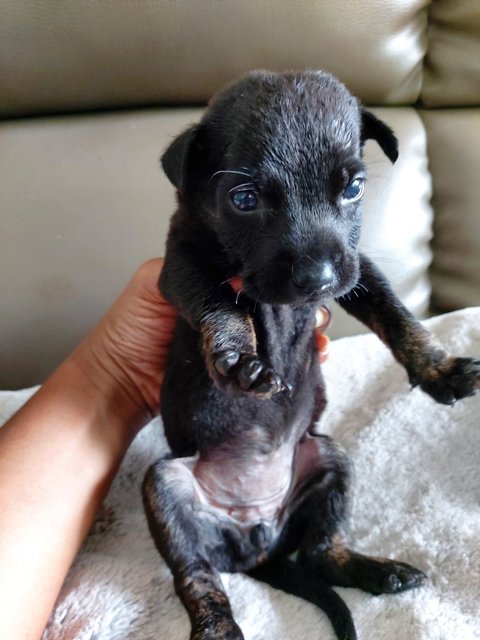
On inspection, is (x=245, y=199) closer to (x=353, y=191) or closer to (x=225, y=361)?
(x=353, y=191)

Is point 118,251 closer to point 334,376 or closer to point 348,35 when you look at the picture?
point 334,376

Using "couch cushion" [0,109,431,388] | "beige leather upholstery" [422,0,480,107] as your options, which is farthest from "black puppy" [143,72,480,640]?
"beige leather upholstery" [422,0,480,107]

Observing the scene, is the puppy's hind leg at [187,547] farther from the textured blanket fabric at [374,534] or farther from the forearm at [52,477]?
the forearm at [52,477]

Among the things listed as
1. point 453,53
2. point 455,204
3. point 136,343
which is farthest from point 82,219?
point 453,53

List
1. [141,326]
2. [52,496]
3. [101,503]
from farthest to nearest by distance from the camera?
[141,326] → [101,503] → [52,496]

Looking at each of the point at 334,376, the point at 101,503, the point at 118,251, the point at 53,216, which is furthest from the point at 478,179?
the point at 101,503

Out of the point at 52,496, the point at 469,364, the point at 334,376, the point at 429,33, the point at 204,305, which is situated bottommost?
the point at 334,376

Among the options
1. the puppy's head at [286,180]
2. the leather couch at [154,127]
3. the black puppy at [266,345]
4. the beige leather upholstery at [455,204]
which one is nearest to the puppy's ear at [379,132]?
the black puppy at [266,345]
